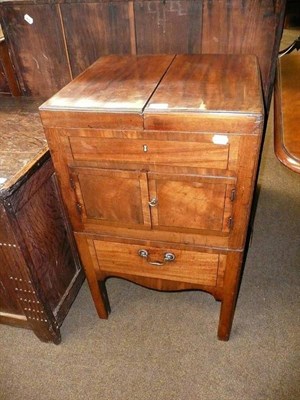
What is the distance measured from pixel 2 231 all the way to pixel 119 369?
0.65 m

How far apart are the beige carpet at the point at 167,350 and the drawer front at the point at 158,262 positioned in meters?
0.34

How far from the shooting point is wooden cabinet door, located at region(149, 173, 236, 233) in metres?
0.83

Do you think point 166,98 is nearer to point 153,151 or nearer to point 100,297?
point 153,151

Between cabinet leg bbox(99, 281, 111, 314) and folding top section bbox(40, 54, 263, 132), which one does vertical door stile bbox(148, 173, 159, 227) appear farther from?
cabinet leg bbox(99, 281, 111, 314)

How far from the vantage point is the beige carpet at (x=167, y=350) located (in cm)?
111

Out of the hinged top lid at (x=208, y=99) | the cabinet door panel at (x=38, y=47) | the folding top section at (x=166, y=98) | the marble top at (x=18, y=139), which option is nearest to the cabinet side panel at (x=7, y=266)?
the marble top at (x=18, y=139)

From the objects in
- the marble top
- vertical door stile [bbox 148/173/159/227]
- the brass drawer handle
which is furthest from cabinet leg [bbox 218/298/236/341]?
the marble top

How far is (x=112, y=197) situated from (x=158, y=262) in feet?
0.90

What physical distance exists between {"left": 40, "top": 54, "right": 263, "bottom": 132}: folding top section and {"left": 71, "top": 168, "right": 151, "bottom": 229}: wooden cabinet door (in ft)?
0.48

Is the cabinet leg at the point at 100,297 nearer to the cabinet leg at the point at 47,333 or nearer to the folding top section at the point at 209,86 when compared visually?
the cabinet leg at the point at 47,333

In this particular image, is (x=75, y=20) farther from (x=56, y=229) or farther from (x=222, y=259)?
(x=222, y=259)

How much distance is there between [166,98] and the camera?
0.79 metres

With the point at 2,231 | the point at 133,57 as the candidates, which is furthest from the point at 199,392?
the point at 133,57

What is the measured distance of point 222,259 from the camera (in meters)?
0.97
